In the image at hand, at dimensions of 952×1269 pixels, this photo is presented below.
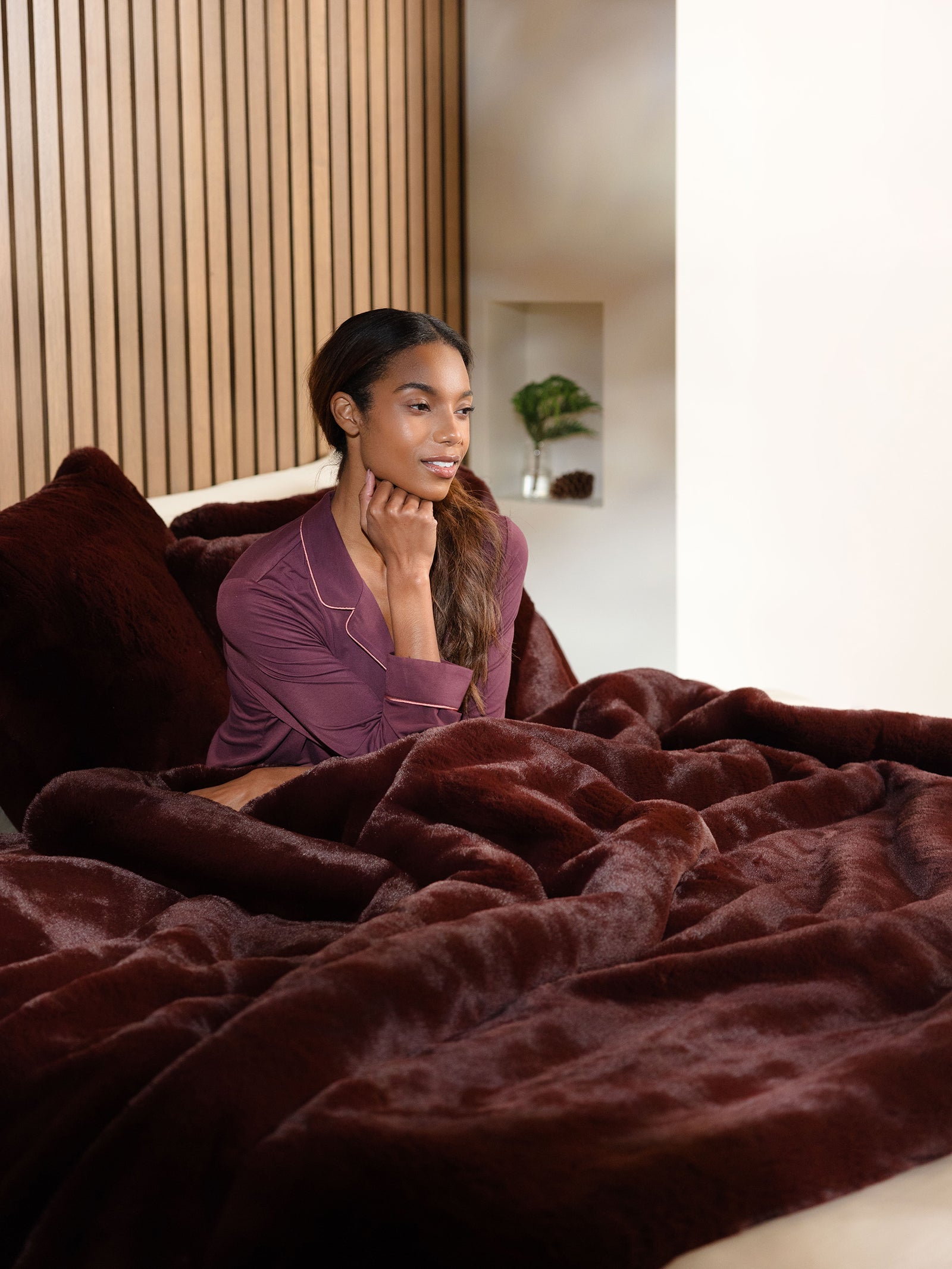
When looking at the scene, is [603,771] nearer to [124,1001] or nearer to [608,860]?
[608,860]

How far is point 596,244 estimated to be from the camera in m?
3.56

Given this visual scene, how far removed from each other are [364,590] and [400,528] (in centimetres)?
11

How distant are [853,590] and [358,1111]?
2628mm

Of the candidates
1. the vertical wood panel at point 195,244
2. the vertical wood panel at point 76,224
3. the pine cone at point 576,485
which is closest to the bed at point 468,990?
the vertical wood panel at point 76,224

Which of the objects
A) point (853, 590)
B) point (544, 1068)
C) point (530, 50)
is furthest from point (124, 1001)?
point (530, 50)

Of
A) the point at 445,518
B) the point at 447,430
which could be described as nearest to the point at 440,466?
the point at 447,430

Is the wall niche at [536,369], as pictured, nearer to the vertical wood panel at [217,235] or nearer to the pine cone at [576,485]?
the pine cone at [576,485]

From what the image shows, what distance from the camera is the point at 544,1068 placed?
103cm

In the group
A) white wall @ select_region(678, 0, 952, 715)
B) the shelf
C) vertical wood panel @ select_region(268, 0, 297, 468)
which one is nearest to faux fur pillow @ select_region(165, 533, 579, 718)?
vertical wood panel @ select_region(268, 0, 297, 468)

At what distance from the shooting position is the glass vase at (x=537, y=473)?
3.91 m

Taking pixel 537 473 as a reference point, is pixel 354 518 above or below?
below

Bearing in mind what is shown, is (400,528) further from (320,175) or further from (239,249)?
(320,175)

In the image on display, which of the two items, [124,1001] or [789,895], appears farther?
[789,895]

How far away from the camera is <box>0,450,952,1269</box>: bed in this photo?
883mm
